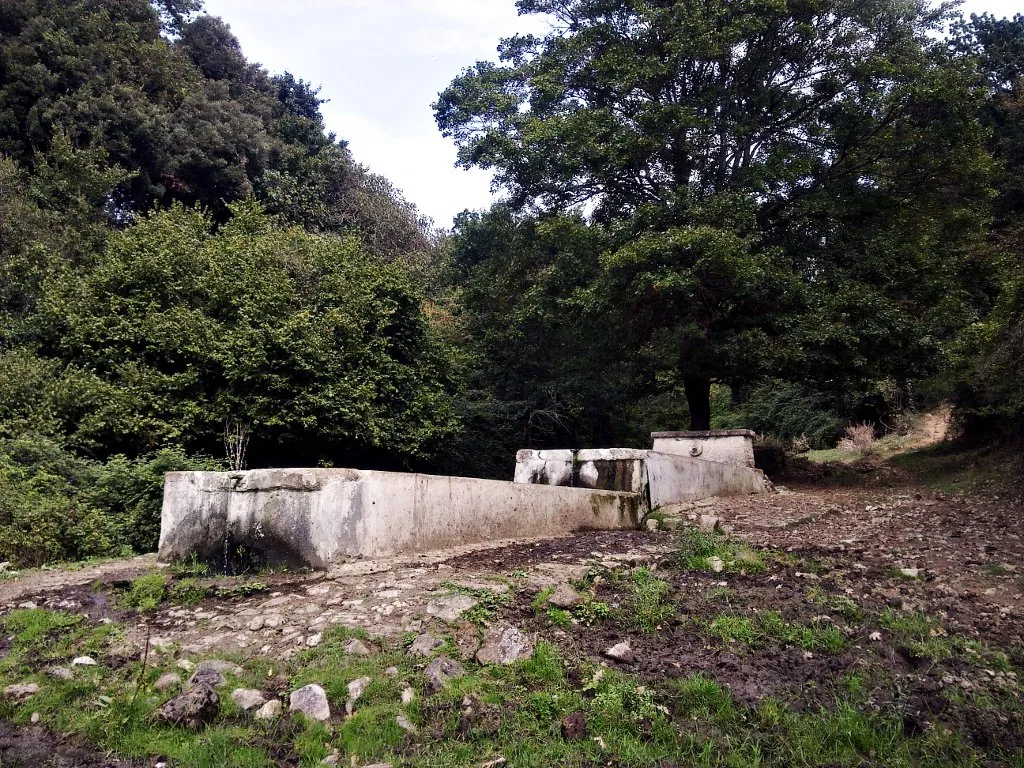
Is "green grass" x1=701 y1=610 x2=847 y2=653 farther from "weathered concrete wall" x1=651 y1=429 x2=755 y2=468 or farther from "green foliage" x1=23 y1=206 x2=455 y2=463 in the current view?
"green foliage" x1=23 y1=206 x2=455 y2=463

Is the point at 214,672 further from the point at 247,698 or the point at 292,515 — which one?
the point at 292,515

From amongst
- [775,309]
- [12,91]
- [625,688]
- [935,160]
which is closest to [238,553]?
[625,688]

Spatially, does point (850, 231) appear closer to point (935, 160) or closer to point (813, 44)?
point (935, 160)

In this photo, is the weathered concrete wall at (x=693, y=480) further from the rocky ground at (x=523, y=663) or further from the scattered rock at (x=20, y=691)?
the scattered rock at (x=20, y=691)

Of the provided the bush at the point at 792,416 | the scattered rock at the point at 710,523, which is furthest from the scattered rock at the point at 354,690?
the bush at the point at 792,416

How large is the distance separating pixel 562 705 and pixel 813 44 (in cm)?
1332

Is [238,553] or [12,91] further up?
[12,91]

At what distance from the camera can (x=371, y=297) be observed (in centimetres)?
1189

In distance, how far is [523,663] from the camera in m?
3.39

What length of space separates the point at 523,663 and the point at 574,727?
552mm

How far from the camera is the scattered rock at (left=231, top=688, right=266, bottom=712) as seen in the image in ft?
9.78

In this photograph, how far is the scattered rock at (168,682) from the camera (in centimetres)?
309

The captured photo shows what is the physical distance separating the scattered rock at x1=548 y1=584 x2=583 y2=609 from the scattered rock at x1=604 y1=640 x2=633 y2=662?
51cm

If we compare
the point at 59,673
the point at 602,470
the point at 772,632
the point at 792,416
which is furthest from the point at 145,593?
the point at 792,416
